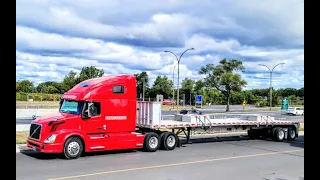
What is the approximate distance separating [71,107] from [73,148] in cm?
187

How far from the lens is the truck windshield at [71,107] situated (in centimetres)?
1374

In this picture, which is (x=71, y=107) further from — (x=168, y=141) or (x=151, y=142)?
(x=168, y=141)

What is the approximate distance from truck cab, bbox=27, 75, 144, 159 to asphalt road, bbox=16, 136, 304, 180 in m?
0.50

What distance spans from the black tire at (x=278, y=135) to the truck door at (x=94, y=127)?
427 inches

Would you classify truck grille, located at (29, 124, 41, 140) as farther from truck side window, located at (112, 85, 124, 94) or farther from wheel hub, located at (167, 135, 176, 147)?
wheel hub, located at (167, 135, 176, 147)

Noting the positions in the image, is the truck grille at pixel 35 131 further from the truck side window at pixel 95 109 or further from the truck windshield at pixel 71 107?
the truck side window at pixel 95 109

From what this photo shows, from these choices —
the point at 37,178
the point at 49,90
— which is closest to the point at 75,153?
the point at 37,178

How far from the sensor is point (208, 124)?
17.3m

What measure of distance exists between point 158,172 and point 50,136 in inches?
180

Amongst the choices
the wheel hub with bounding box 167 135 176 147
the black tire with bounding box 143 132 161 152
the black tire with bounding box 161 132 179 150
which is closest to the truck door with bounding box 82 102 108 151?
the black tire with bounding box 143 132 161 152

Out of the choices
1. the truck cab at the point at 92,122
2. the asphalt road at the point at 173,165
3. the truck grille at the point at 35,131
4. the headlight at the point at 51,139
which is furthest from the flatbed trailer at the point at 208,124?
the truck grille at the point at 35,131
